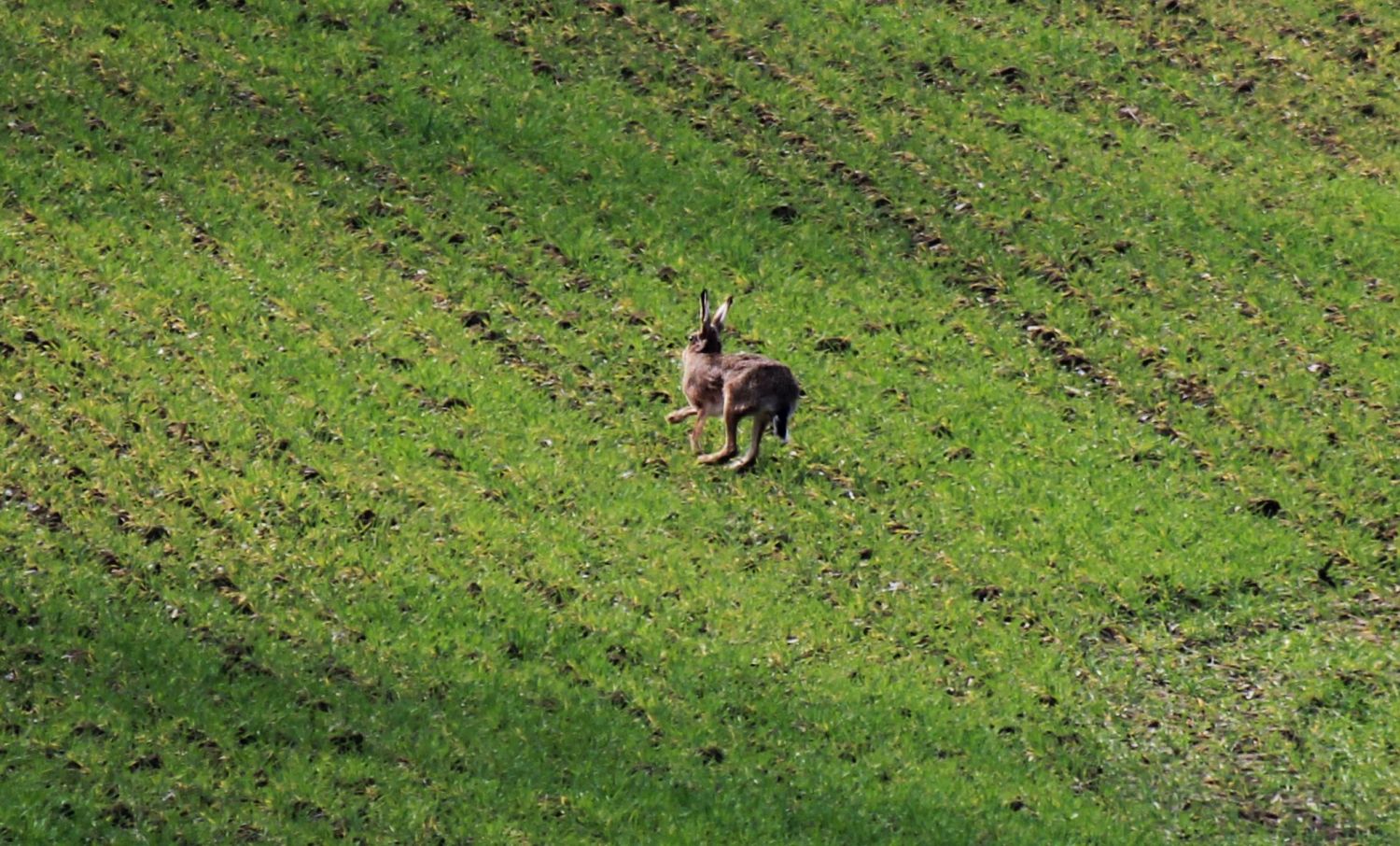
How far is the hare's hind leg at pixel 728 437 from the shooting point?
18.8m

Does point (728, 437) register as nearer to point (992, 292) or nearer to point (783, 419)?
point (783, 419)

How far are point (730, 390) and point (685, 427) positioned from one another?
5.65ft

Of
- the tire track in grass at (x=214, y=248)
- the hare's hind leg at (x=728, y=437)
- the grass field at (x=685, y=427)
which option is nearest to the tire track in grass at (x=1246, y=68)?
the grass field at (x=685, y=427)

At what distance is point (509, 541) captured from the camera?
1734 cm

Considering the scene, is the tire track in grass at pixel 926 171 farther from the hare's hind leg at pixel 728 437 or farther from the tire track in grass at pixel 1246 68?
the hare's hind leg at pixel 728 437

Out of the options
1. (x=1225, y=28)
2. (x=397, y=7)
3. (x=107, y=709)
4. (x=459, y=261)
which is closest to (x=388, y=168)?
(x=459, y=261)

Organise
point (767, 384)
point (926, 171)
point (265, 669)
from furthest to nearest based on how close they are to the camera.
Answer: point (926, 171) < point (767, 384) < point (265, 669)

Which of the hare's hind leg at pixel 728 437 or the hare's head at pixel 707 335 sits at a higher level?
the hare's head at pixel 707 335

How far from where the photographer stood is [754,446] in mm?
19141

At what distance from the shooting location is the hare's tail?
61.1 feet

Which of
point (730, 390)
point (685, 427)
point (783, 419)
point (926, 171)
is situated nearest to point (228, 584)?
point (730, 390)

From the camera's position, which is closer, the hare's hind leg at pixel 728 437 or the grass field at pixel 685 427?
the grass field at pixel 685 427

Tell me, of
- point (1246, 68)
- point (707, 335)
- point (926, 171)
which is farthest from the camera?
point (1246, 68)

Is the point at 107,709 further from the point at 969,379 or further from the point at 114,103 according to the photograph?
the point at 114,103
